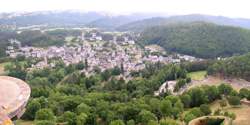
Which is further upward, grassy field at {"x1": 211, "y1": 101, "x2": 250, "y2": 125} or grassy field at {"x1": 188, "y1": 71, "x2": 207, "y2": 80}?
grassy field at {"x1": 211, "y1": 101, "x2": 250, "y2": 125}

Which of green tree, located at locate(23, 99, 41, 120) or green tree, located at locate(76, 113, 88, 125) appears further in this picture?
green tree, located at locate(23, 99, 41, 120)

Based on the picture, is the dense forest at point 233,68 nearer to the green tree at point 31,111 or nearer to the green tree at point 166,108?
the green tree at point 166,108

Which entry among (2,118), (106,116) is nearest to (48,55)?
(106,116)

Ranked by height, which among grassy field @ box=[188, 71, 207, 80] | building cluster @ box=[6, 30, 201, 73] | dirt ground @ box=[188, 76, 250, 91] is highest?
dirt ground @ box=[188, 76, 250, 91]

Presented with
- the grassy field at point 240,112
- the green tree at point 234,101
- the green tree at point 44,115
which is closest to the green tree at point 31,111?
the green tree at point 44,115

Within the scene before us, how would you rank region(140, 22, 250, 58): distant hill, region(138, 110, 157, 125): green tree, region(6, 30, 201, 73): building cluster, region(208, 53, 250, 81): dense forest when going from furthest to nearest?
region(140, 22, 250, 58): distant hill < region(6, 30, 201, 73): building cluster < region(208, 53, 250, 81): dense forest < region(138, 110, 157, 125): green tree

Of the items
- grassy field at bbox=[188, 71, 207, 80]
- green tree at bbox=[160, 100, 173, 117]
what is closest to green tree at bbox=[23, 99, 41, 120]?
green tree at bbox=[160, 100, 173, 117]

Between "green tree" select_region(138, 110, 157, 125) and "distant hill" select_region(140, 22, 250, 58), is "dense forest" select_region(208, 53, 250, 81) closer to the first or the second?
"green tree" select_region(138, 110, 157, 125)
